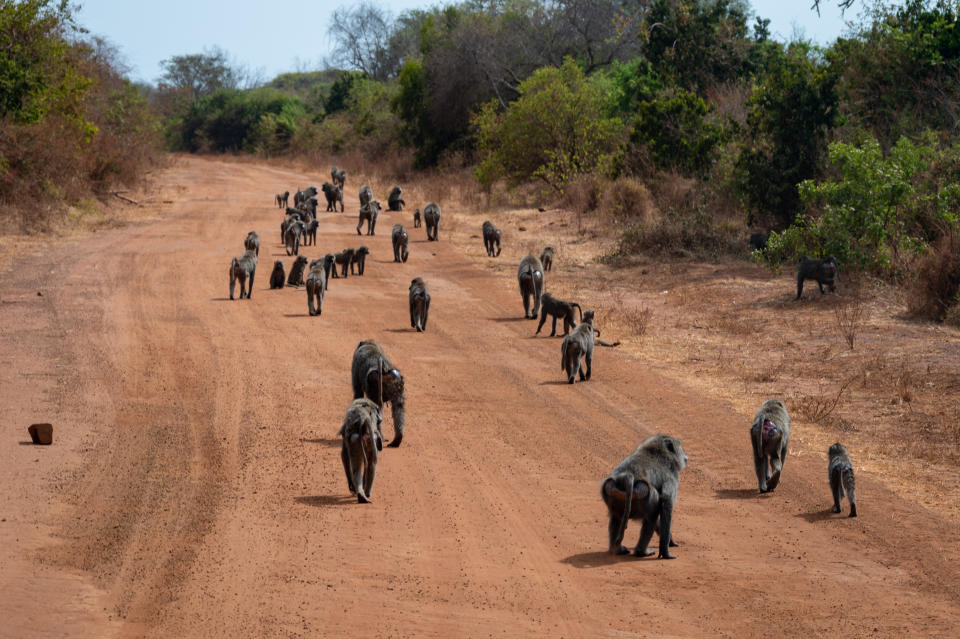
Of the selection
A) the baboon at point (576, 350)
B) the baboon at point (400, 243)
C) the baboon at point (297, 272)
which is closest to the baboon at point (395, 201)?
the baboon at point (400, 243)

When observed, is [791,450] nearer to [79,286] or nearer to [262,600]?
[262,600]

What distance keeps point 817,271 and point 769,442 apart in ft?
32.8

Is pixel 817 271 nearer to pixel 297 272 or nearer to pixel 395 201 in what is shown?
pixel 297 272

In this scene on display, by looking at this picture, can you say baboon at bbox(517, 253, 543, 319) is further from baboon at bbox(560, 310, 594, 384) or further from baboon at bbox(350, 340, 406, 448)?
baboon at bbox(350, 340, 406, 448)

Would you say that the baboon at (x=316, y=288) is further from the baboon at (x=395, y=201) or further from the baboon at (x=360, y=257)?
the baboon at (x=395, y=201)

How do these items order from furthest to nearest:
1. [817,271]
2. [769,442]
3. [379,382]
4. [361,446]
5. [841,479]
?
[817,271], [379,382], [769,442], [841,479], [361,446]

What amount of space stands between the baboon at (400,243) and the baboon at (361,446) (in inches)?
603

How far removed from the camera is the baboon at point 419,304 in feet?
52.1

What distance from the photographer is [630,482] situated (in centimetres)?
688

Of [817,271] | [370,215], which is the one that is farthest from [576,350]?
[370,215]

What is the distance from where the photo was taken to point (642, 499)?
6957 millimetres

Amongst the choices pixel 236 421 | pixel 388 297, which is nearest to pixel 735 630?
pixel 236 421

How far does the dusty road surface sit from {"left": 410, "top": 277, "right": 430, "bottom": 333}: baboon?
1.54 ft

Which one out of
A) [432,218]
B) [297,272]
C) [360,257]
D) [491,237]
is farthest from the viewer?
[432,218]
